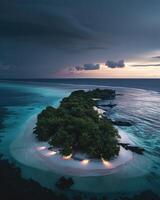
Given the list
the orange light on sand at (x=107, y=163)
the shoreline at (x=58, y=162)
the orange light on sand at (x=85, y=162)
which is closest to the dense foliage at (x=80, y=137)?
the orange light on sand at (x=107, y=163)

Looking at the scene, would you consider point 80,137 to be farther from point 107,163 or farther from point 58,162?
point 107,163

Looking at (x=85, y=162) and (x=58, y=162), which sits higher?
(x=85, y=162)

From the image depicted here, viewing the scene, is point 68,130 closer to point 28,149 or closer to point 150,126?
point 28,149

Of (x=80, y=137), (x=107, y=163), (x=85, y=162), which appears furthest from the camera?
(x=80, y=137)

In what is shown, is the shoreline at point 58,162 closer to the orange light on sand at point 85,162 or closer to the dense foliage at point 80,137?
the orange light on sand at point 85,162

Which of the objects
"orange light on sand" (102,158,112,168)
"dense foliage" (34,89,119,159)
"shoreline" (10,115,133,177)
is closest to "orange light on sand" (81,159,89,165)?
"shoreline" (10,115,133,177)

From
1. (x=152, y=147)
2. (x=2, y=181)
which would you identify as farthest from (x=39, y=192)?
(x=152, y=147)

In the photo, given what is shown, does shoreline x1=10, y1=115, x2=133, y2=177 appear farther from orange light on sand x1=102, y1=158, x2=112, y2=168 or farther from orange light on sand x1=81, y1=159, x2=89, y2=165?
orange light on sand x1=81, y1=159, x2=89, y2=165

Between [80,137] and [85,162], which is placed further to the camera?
[80,137]

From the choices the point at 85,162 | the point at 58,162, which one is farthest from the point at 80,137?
the point at 58,162
